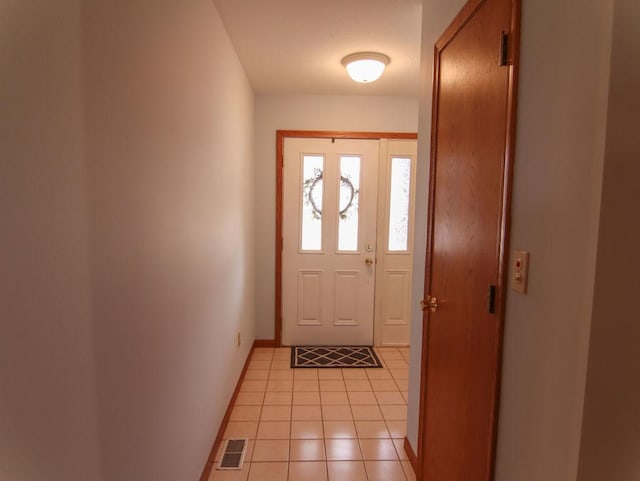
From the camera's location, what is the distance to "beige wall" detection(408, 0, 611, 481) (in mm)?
792

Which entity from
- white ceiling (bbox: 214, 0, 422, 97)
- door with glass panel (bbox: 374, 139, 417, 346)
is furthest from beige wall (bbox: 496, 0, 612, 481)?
door with glass panel (bbox: 374, 139, 417, 346)

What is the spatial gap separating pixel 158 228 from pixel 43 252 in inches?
22.4

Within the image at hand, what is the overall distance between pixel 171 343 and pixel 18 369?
777 millimetres

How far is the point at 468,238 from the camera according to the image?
1.34 metres

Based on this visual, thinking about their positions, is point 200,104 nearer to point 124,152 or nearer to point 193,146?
point 193,146

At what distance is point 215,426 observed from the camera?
207 centimetres

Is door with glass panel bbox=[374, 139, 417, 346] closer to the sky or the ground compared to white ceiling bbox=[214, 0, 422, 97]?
closer to the ground

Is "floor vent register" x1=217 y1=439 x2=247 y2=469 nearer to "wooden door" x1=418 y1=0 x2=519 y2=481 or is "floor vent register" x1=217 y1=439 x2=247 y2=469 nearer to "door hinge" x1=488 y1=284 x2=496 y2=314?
"wooden door" x1=418 y1=0 x2=519 y2=481

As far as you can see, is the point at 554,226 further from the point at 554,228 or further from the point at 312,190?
the point at 312,190

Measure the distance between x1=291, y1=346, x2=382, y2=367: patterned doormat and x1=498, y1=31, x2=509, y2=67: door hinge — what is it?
8.98 ft

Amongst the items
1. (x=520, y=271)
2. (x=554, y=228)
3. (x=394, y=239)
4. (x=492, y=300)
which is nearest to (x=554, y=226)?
(x=554, y=228)

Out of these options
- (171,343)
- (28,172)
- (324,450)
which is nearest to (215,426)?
(324,450)

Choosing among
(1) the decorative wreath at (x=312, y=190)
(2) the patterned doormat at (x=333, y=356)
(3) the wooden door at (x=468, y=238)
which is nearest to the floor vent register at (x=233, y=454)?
(3) the wooden door at (x=468, y=238)

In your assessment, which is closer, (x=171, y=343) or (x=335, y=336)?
(x=171, y=343)
